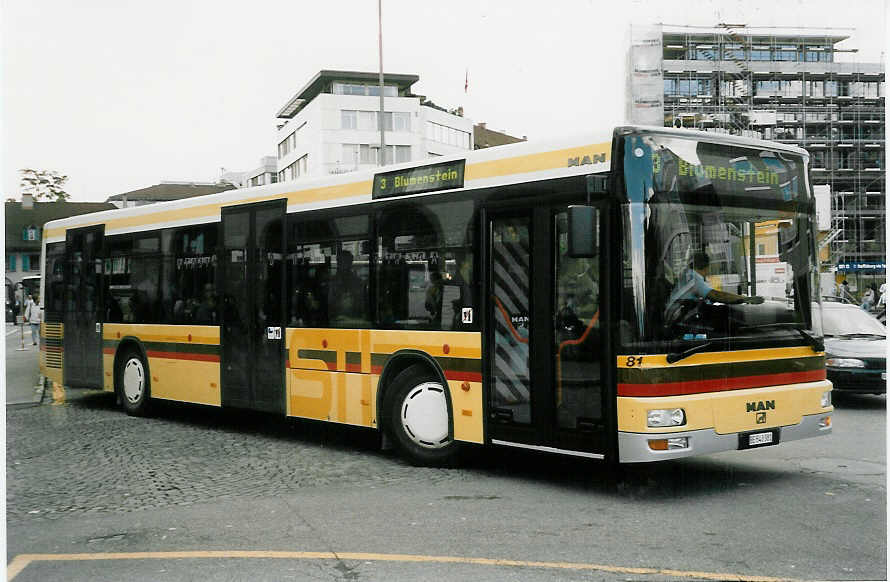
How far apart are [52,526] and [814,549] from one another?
16.8 feet

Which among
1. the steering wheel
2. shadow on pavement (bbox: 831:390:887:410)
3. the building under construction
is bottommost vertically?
shadow on pavement (bbox: 831:390:887:410)

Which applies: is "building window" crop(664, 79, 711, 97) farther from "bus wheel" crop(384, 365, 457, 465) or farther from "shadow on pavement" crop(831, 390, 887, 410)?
"bus wheel" crop(384, 365, 457, 465)

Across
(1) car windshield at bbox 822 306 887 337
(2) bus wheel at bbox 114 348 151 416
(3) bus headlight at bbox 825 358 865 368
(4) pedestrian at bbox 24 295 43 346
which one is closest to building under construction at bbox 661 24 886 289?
(1) car windshield at bbox 822 306 887 337

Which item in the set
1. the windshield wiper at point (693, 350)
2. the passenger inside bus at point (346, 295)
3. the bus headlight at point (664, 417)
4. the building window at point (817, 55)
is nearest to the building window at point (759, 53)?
the building window at point (817, 55)

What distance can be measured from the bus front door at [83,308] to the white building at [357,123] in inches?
2598

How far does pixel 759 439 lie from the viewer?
814 centimetres

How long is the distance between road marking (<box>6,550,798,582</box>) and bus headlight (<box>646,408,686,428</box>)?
6.26 ft

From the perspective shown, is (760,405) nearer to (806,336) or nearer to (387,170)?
(806,336)

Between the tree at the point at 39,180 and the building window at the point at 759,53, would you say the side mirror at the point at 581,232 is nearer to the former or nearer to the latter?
Result: the tree at the point at 39,180

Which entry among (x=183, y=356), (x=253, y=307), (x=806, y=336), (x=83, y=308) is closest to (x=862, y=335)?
(x=806, y=336)

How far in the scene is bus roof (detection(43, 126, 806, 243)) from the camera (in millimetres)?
8172

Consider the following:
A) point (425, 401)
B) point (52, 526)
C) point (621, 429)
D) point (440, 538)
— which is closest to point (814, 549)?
point (621, 429)

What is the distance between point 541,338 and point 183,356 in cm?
627

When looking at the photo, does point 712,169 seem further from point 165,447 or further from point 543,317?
point 165,447
